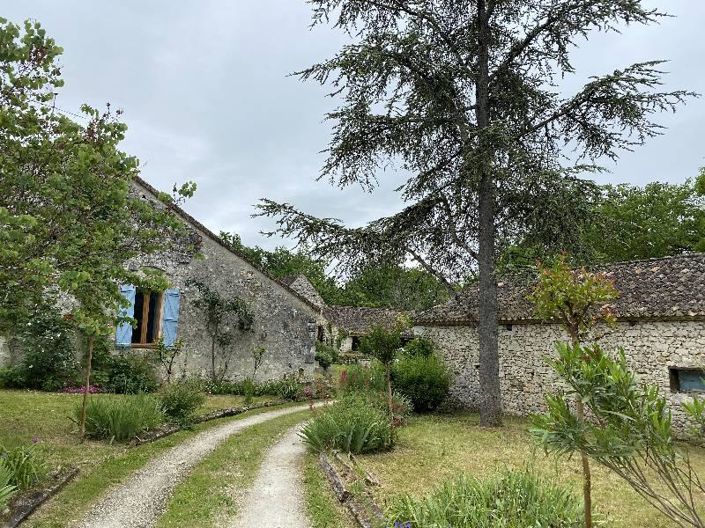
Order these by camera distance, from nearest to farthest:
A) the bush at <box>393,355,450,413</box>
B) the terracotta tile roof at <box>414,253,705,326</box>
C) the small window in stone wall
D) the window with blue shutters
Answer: the small window in stone wall < the terracotta tile roof at <box>414,253,705,326</box> < the bush at <box>393,355,450,413</box> < the window with blue shutters

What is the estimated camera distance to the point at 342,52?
12.9m

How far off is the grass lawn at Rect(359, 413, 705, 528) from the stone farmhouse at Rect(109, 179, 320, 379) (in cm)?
560

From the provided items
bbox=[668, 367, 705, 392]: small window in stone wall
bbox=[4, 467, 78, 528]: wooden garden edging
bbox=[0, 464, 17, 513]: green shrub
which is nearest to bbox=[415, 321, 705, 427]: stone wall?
bbox=[668, 367, 705, 392]: small window in stone wall

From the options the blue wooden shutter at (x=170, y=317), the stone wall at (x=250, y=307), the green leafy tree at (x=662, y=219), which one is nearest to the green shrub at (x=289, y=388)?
the stone wall at (x=250, y=307)

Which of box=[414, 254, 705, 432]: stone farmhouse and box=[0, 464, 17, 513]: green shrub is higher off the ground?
box=[414, 254, 705, 432]: stone farmhouse

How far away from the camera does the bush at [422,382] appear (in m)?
14.5

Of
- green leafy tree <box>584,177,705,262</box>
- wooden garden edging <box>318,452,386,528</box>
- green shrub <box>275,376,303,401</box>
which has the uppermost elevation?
green leafy tree <box>584,177,705,262</box>

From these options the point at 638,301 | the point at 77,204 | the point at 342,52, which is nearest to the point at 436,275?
the point at 638,301

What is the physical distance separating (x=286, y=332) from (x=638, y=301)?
33.8ft

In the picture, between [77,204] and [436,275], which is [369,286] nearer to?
[436,275]

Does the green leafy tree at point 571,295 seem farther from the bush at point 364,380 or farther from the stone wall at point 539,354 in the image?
the bush at point 364,380

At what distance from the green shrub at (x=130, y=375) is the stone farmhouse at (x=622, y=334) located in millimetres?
9063

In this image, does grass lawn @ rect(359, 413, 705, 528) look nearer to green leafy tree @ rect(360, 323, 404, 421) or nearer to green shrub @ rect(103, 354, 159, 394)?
green leafy tree @ rect(360, 323, 404, 421)

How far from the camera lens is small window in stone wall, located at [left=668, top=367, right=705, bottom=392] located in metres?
11.0
